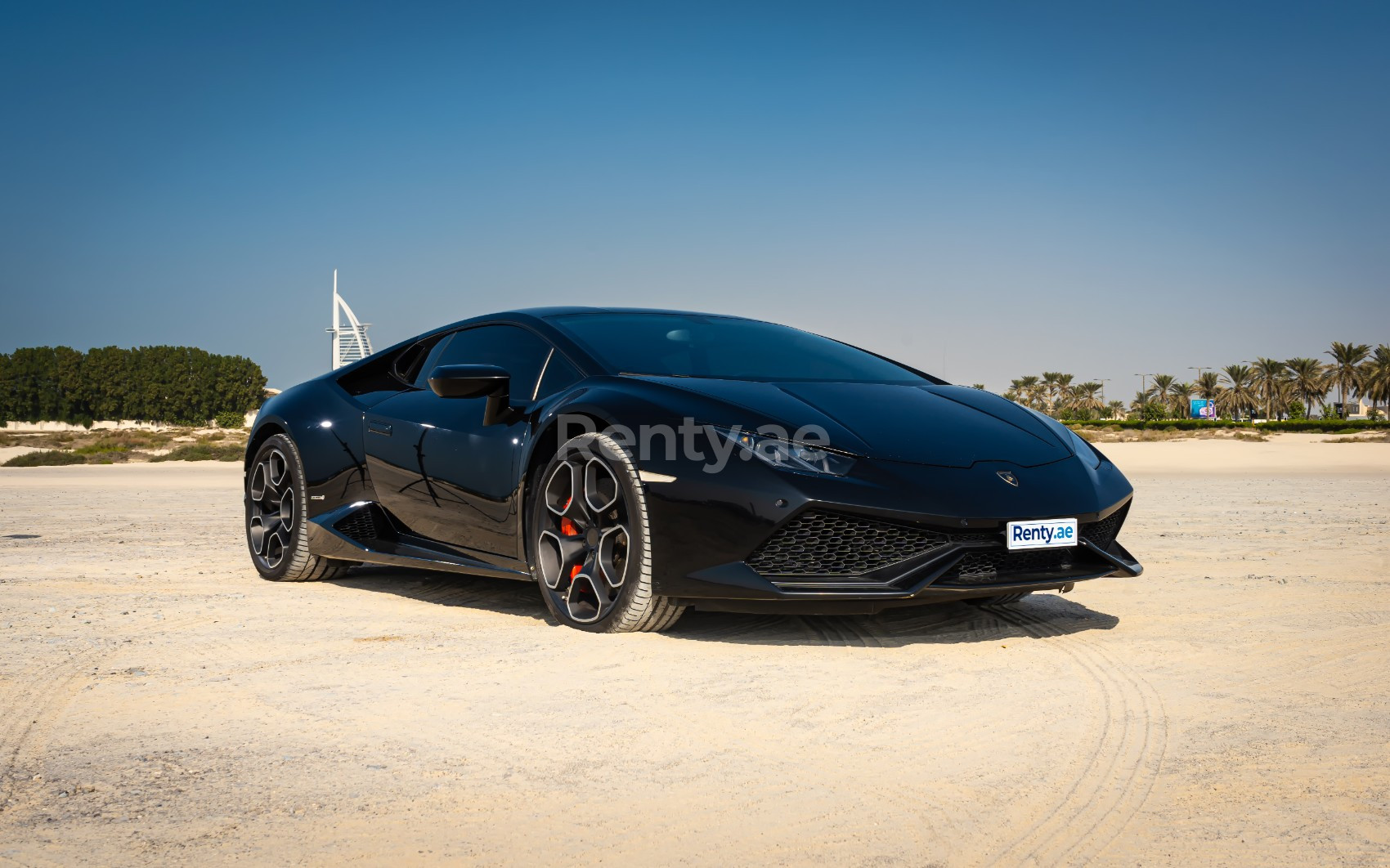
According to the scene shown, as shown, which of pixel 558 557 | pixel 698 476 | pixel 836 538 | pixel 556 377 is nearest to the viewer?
pixel 836 538

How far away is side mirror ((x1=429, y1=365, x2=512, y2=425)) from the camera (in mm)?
4828

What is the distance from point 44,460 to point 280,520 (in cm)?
2560

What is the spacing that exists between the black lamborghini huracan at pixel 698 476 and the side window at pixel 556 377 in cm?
1

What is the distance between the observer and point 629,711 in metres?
3.36

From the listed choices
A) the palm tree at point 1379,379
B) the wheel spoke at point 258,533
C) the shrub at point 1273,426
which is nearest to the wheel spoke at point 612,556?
the wheel spoke at point 258,533

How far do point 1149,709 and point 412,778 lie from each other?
202cm

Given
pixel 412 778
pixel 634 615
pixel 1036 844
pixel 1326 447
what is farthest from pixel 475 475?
pixel 1326 447

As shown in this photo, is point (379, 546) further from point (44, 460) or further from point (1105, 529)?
point (44, 460)

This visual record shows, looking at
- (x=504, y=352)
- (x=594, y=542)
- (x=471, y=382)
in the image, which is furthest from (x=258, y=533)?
(x=594, y=542)

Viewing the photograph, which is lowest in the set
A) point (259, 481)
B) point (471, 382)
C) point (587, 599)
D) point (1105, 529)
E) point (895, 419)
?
point (587, 599)

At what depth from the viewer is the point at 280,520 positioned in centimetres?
646

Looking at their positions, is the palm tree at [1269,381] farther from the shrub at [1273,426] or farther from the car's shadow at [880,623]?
the car's shadow at [880,623]

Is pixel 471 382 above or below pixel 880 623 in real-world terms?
above

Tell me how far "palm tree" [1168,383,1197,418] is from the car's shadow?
109845mm
